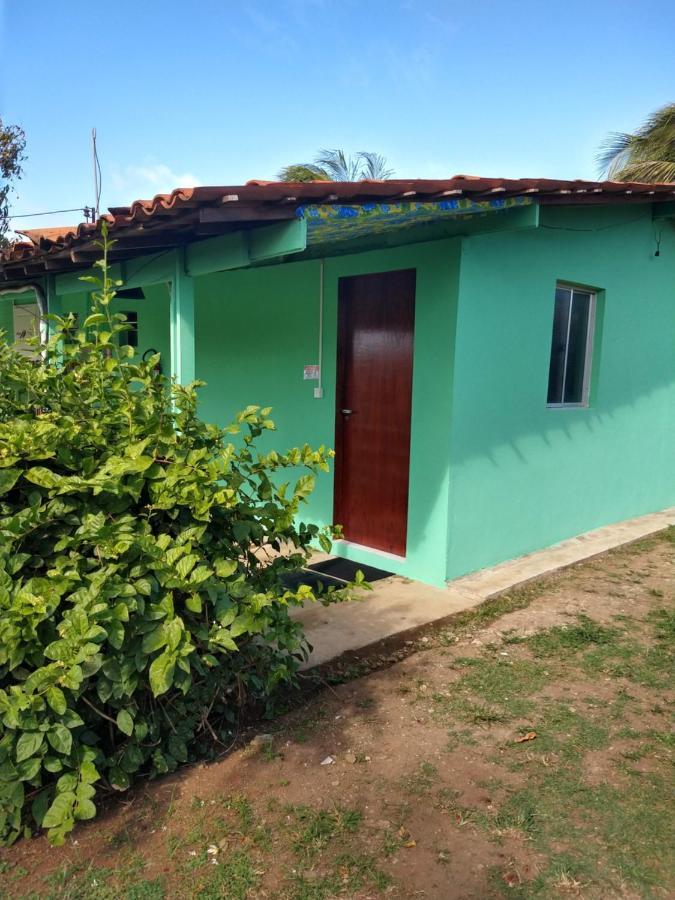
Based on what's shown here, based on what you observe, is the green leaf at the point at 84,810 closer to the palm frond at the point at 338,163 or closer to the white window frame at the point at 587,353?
the white window frame at the point at 587,353

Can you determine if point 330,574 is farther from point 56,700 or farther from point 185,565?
point 56,700

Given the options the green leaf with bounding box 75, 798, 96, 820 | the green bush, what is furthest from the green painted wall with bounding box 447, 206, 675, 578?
the green leaf with bounding box 75, 798, 96, 820

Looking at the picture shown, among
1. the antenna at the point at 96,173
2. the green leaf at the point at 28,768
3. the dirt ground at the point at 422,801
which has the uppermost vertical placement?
the antenna at the point at 96,173

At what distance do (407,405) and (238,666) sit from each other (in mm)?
2976

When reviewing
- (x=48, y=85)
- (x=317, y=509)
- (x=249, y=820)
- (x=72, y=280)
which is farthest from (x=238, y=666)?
(x=48, y=85)

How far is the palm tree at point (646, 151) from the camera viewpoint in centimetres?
1416

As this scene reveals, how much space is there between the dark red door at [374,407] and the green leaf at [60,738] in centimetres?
355

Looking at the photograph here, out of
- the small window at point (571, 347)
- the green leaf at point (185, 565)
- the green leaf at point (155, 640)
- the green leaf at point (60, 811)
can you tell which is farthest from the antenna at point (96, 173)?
the green leaf at point (60, 811)

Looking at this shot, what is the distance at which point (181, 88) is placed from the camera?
1148cm

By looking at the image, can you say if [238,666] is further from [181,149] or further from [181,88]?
[181,149]

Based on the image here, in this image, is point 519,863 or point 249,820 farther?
point 249,820

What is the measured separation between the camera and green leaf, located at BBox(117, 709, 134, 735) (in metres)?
2.25

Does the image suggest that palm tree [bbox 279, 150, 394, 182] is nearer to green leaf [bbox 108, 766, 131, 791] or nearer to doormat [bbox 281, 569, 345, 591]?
doormat [bbox 281, 569, 345, 591]

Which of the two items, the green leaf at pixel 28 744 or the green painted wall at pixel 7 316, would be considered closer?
the green leaf at pixel 28 744
